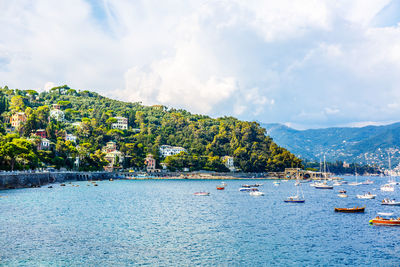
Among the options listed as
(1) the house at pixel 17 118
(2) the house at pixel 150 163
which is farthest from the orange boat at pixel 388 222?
(1) the house at pixel 17 118

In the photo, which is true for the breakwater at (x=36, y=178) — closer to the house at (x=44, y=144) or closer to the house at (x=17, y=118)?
the house at (x=44, y=144)

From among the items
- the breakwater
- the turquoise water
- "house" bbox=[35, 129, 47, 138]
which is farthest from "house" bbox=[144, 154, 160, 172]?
the turquoise water

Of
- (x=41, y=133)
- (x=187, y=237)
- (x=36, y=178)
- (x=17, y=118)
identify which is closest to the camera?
(x=187, y=237)

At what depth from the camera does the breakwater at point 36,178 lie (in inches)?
3184

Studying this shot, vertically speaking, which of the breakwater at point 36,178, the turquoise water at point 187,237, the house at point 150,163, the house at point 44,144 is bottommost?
the turquoise water at point 187,237

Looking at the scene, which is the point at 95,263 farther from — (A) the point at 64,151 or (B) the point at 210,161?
(B) the point at 210,161

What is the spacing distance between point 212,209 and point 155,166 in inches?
5357

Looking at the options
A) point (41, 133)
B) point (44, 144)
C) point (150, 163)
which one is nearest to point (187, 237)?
point (44, 144)

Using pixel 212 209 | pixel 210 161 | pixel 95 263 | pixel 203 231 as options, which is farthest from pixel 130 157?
pixel 95 263

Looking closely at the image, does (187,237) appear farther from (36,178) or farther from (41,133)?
(41,133)

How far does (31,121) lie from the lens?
155500 millimetres

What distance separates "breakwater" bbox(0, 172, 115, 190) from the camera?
3184 inches

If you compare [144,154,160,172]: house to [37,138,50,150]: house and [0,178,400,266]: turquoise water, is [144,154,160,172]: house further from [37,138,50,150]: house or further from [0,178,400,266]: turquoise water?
[0,178,400,266]: turquoise water

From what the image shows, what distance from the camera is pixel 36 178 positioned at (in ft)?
318
